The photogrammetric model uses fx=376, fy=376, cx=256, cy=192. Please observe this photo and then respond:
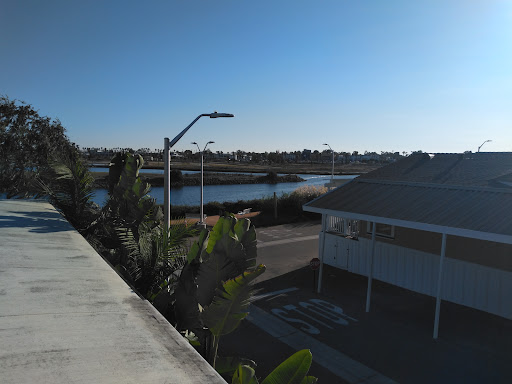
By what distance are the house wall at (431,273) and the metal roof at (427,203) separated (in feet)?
5.01

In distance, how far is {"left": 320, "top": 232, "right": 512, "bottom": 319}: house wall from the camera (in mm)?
9336

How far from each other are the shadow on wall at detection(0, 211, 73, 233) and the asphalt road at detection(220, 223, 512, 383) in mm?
4231

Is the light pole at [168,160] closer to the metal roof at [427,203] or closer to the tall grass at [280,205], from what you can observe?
the metal roof at [427,203]

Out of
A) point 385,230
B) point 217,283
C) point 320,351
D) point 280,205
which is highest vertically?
point 217,283

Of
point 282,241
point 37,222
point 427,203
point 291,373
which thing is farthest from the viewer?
point 282,241

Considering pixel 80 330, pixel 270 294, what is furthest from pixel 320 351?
pixel 80 330

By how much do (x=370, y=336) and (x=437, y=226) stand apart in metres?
2.99

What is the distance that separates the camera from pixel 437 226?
27.1 feet

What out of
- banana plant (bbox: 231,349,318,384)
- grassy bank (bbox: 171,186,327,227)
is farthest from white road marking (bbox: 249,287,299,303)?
grassy bank (bbox: 171,186,327,227)

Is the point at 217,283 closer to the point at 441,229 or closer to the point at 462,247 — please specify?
the point at 441,229

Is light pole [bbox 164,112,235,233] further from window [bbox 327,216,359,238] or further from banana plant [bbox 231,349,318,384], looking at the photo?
window [bbox 327,216,359,238]

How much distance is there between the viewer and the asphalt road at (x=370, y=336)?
739cm

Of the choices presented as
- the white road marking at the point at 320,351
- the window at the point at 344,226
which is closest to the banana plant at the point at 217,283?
the white road marking at the point at 320,351

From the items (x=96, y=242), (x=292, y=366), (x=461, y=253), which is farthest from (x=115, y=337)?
(x=461, y=253)
